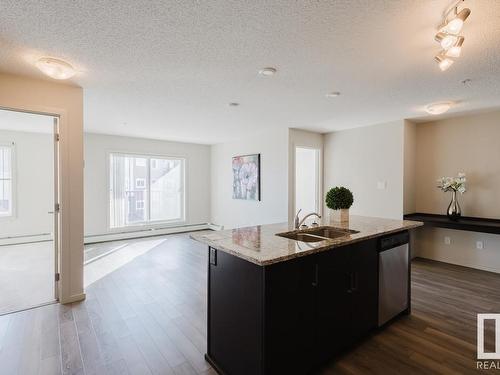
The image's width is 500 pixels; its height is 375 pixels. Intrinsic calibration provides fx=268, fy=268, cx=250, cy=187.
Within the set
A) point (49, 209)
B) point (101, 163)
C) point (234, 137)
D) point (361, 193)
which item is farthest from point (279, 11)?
point (49, 209)

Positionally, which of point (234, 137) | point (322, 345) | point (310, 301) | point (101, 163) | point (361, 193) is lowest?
point (322, 345)

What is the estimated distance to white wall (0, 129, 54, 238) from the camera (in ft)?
17.9

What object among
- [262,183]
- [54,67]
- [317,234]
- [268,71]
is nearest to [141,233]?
[262,183]

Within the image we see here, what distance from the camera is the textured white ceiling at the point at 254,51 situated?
5.39ft

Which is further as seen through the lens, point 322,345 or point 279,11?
point 322,345

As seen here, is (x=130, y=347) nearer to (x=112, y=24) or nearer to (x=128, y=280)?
(x=128, y=280)

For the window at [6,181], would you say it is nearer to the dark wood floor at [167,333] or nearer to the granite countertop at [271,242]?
the dark wood floor at [167,333]

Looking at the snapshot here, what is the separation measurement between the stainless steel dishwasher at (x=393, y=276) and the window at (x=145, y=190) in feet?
17.9

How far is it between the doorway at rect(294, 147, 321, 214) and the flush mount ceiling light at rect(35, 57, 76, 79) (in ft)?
14.2

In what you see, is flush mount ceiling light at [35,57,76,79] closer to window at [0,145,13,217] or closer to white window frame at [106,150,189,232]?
white window frame at [106,150,189,232]

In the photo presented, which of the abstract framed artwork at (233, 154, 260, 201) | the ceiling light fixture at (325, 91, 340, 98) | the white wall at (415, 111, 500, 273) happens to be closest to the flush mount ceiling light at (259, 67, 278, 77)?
the ceiling light fixture at (325, 91, 340, 98)

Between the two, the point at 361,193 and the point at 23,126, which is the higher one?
the point at 23,126

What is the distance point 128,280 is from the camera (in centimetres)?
358

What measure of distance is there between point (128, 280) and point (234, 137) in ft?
12.2
